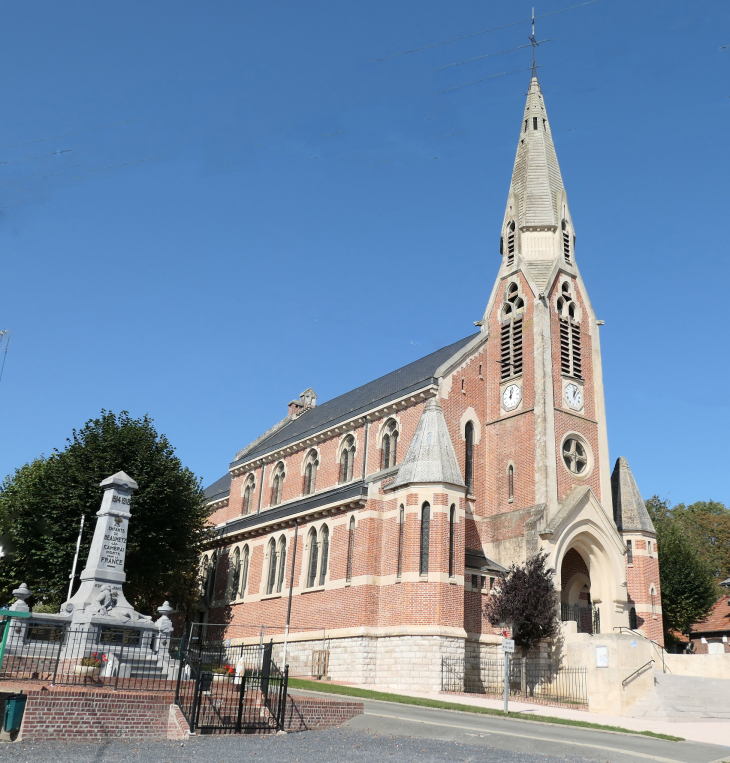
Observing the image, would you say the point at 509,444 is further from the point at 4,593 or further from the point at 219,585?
the point at 4,593

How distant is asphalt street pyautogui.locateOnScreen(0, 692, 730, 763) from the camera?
40.1 feet

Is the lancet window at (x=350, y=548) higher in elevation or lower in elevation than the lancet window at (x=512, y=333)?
lower

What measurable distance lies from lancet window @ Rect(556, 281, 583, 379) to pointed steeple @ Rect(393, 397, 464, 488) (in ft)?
28.1

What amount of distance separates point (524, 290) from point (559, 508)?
12.3 metres

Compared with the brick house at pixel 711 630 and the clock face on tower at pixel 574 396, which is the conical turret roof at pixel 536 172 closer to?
the clock face on tower at pixel 574 396

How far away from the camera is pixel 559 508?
34.4 meters

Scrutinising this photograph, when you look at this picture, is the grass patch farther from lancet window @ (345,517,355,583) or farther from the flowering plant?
the flowering plant

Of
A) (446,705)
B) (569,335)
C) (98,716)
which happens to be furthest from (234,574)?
(98,716)

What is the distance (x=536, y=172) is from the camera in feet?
147

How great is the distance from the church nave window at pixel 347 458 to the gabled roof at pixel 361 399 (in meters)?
1.29

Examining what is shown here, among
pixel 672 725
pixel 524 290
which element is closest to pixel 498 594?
pixel 672 725

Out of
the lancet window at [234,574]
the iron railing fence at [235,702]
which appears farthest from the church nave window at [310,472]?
the iron railing fence at [235,702]

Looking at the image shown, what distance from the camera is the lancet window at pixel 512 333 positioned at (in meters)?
39.4

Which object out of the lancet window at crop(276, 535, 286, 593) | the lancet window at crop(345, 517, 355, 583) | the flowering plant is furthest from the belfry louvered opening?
the flowering plant
